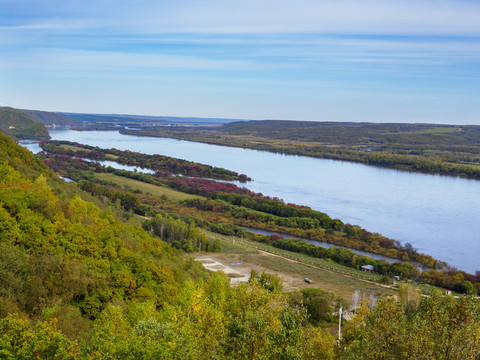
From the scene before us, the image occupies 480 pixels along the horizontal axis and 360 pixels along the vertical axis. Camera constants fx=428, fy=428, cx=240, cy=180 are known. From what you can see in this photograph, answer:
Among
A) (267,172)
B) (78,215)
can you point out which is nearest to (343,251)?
(78,215)

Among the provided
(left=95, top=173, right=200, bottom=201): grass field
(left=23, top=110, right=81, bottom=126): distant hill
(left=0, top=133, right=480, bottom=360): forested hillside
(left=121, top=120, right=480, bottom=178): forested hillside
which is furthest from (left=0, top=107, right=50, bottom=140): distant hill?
(left=0, top=133, right=480, bottom=360): forested hillside

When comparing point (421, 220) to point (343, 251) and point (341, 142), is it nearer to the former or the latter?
point (343, 251)

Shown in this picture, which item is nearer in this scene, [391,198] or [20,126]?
[391,198]

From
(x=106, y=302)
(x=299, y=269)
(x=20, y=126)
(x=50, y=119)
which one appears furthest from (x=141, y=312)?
(x=50, y=119)

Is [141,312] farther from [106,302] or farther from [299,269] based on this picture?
[299,269]

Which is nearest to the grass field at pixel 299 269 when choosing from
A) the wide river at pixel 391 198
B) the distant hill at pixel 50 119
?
the wide river at pixel 391 198

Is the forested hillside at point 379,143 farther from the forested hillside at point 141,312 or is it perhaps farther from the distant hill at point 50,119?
the forested hillside at point 141,312

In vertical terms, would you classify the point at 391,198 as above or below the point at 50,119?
below
